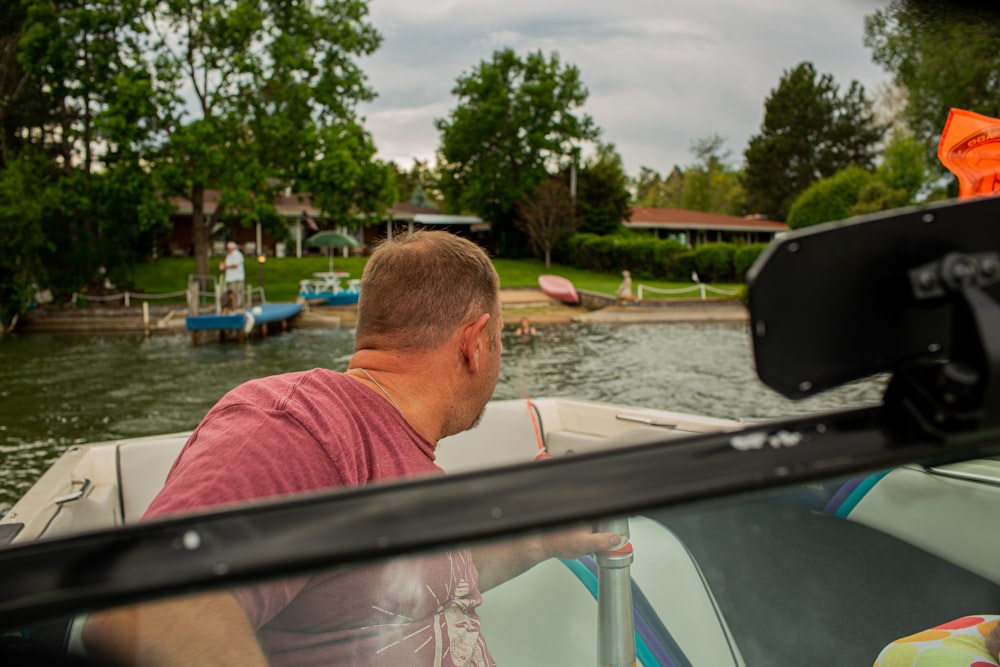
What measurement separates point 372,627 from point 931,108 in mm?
32485

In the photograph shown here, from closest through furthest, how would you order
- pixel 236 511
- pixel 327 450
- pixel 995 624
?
1. pixel 236 511
2. pixel 327 450
3. pixel 995 624

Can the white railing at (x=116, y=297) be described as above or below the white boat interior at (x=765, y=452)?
below

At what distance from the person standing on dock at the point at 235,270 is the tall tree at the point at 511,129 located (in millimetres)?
24742

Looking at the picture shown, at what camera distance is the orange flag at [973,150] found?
177 cm

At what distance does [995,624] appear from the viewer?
1448 mm

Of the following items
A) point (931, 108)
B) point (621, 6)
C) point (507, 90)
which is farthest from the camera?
point (507, 90)

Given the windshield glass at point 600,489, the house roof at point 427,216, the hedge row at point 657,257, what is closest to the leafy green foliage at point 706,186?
the house roof at point 427,216

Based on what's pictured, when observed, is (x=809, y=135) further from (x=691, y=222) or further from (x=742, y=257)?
(x=742, y=257)

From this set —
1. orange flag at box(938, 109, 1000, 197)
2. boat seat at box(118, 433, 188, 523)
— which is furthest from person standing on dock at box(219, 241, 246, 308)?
orange flag at box(938, 109, 1000, 197)

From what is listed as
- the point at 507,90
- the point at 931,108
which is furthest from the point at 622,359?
the point at 507,90

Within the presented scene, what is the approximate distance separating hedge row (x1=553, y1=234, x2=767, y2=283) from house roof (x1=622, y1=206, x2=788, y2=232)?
8739 millimetres

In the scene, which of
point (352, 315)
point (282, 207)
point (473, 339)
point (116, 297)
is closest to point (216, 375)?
point (352, 315)

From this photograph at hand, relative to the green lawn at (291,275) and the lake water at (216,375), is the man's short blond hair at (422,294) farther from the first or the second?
the green lawn at (291,275)

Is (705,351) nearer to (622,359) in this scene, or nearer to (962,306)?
(622,359)
